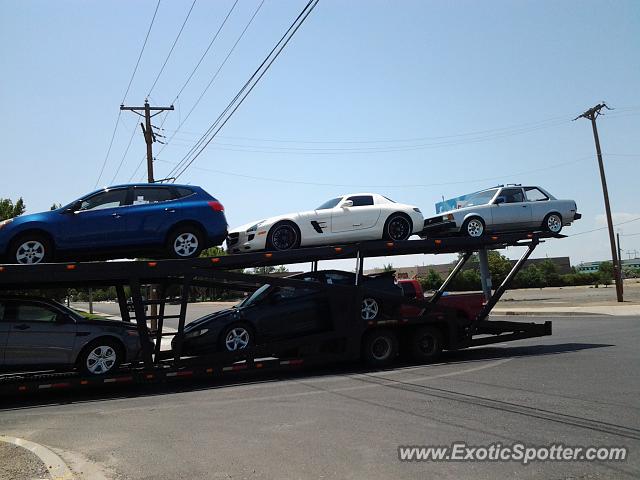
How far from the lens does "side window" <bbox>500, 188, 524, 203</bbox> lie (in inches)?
554

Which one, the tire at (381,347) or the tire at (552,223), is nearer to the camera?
the tire at (381,347)

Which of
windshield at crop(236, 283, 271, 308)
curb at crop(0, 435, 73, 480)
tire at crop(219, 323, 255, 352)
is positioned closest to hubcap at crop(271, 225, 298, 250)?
windshield at crop(236, 283, 271, 308)

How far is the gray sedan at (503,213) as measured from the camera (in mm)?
13633

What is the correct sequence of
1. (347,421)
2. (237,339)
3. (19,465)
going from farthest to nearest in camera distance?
(237,339) → (347,421) → (19,465)

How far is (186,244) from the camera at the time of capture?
34.6ft

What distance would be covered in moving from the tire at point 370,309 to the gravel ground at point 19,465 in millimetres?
7244

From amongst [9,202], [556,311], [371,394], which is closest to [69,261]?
[371,394]

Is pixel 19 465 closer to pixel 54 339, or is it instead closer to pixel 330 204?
pixel 54 339

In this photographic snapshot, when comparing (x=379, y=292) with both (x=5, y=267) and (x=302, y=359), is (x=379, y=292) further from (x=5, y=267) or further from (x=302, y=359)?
(x=5, y=267)

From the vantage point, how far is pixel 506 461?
5332mm

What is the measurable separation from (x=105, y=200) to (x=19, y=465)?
18.8 ft

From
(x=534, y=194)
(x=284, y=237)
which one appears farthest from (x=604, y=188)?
(x=284, y=237)

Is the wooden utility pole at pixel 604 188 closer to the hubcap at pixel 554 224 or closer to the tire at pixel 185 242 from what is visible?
the hubcap at pixel 554 224

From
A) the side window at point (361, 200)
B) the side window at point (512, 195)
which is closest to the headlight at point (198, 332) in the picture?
the side window at point (361, 200)
